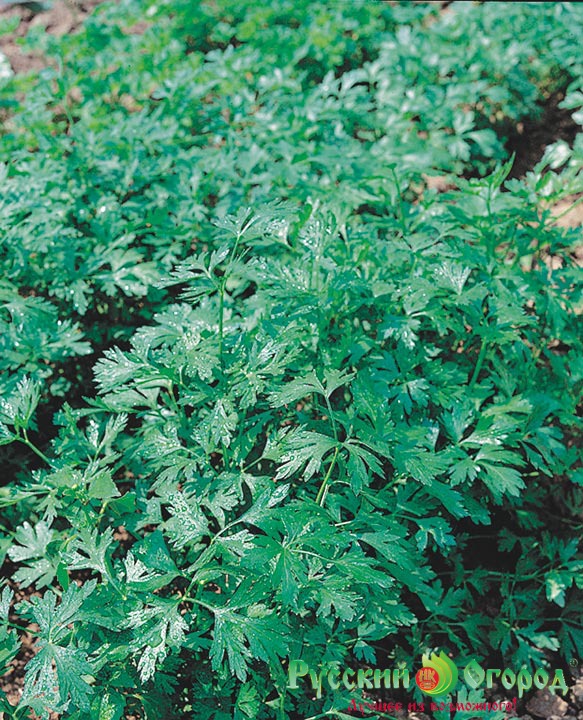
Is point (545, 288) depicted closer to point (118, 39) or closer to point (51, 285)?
point (51, 285)

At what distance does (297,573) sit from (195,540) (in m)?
0.52

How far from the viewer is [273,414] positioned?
2402 mm

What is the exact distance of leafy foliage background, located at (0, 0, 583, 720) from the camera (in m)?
A: 1.95

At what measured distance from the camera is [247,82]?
4.35 m
